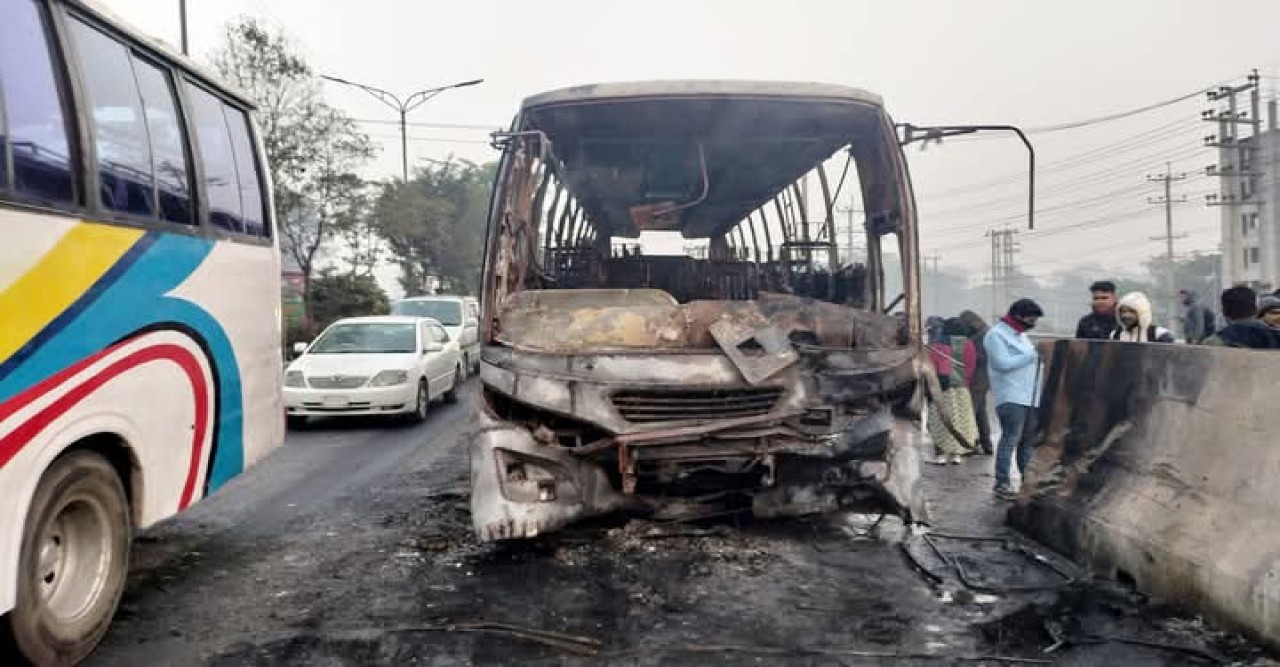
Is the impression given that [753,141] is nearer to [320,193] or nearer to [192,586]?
[192,586]

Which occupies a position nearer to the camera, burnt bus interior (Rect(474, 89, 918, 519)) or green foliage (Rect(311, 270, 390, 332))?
burnt bus interior (Rect(474, 89, 918, 519))

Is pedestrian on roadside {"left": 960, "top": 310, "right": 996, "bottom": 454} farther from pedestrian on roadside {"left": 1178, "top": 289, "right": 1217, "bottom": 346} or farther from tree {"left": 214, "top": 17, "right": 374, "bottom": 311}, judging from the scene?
tree {"left": 214, "top": 17, "right": 374, "bottom": 311}

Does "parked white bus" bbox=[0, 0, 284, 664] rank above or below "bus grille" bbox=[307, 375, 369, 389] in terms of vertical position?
above

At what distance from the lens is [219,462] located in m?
5.03

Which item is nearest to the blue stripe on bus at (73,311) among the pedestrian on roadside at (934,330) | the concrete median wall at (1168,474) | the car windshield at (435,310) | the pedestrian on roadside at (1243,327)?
the concrete median wall at (1168,474)

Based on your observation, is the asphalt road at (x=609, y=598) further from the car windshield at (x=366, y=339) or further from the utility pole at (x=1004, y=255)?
the utility pole at (x=1004, y=255)

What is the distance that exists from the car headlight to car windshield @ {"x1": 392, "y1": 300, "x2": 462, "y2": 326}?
5.98 meters

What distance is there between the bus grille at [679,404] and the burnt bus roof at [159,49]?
2.99 meters

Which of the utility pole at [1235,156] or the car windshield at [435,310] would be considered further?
the utility pole at [1235,156]

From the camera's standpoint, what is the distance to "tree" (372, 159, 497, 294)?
3014 cm

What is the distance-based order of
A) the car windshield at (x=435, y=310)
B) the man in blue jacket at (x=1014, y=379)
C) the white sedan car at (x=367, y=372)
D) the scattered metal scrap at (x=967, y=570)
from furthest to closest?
the car windshield at (x=435, y=310) < the white sedan car at (x=367, y=372) < the man in blue jacket at (x=1014, y=379) < the scattered metal scrap at (x=967, y=570)

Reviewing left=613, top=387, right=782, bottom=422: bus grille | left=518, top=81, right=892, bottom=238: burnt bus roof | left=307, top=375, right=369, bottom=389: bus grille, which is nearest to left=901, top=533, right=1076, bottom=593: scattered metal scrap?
left=613, top=387, right=782, bottom=422: bus grille

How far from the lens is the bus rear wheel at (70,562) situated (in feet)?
11.1

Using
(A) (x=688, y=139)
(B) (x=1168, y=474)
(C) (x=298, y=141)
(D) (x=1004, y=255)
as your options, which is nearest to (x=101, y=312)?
(A) (x=688, y=139)
